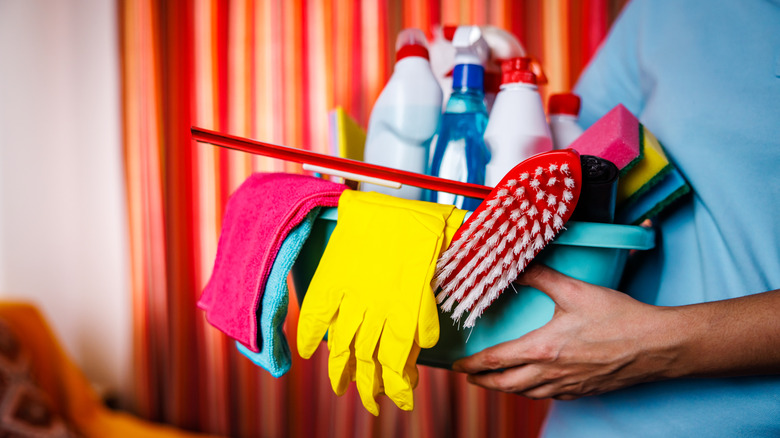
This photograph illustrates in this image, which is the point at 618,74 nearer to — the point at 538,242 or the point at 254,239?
the point at 538,242

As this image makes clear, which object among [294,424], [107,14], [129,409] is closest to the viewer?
[294,424]

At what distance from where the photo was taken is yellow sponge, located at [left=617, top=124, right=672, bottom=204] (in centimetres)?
43

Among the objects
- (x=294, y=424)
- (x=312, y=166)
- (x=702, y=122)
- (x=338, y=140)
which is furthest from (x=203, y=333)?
(x=702, y=122)

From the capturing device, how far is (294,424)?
1.56 metres

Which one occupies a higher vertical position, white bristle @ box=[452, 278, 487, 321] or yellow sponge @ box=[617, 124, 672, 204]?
yellow sponge @ box=[617, 124, 672, 204]

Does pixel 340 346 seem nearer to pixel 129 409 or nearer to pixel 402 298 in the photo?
pixel 402 298

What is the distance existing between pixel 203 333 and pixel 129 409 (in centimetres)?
54

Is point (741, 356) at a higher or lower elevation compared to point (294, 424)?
higher

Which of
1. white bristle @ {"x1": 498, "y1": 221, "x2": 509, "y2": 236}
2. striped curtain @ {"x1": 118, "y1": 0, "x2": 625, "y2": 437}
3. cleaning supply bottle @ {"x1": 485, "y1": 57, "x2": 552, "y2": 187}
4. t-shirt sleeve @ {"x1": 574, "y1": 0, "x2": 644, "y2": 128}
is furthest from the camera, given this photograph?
striped curtain @ {"x1": 118, "y1": 0, "x2": 625, "y2": 437}

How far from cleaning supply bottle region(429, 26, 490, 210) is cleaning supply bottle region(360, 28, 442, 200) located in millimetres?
15

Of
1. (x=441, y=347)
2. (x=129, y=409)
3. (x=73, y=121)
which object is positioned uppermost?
(x=73, y=121)

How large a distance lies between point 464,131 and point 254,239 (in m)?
0.24

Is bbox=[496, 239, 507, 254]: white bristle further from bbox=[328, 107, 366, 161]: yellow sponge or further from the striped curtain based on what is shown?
the striped curtain

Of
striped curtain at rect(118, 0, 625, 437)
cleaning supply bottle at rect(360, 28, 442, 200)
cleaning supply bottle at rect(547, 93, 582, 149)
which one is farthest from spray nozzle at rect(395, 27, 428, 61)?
striped curtain at rect(118, 0, 625, 437)
